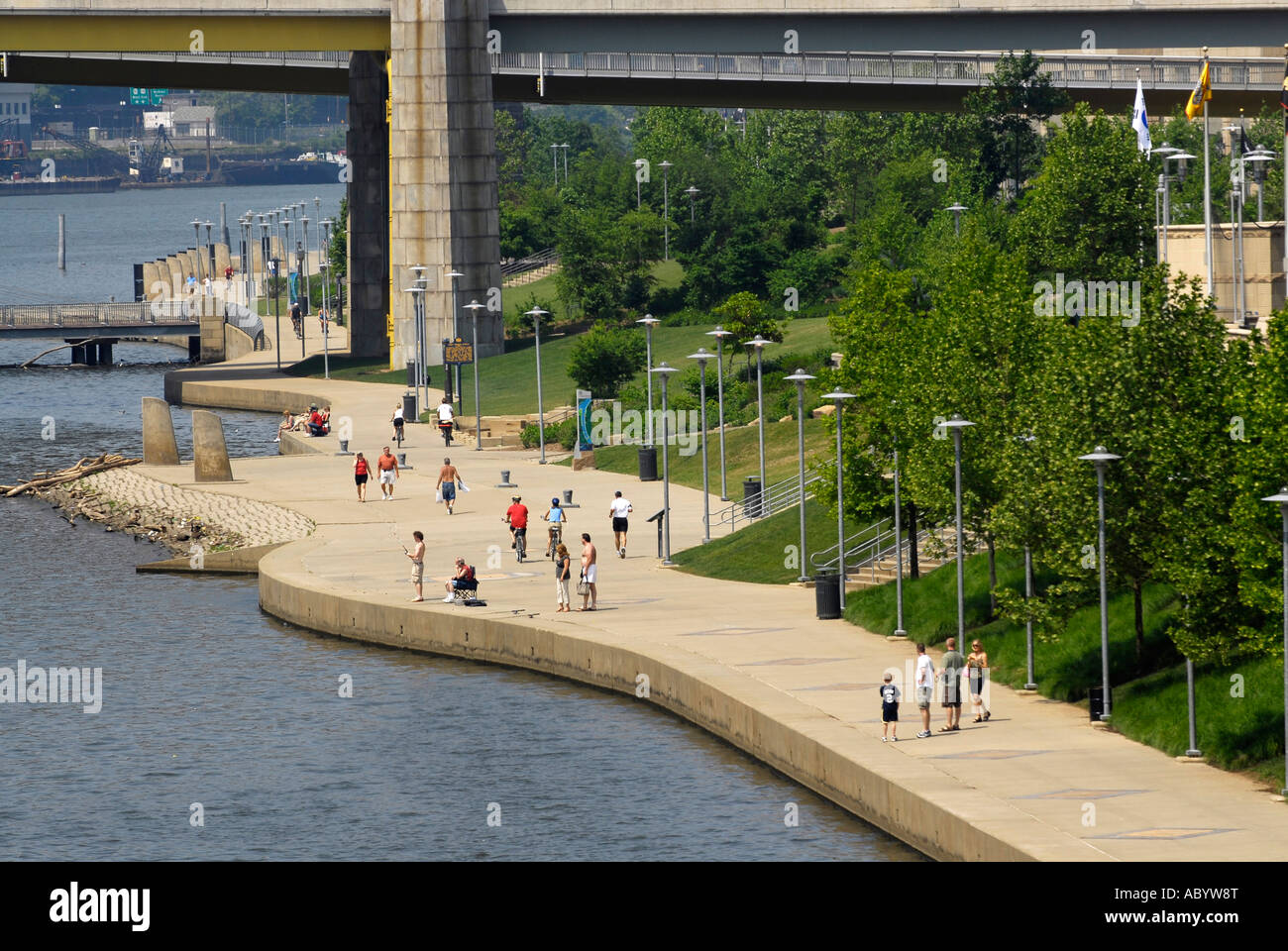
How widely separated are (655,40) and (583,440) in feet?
116

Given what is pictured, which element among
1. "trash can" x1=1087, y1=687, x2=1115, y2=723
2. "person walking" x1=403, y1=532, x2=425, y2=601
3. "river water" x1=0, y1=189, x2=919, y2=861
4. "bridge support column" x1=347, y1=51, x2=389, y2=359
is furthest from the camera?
"bridge support column" x1=347, y1=51, x2=389, y2=359

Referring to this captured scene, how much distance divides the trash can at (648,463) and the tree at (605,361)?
20.5 metres

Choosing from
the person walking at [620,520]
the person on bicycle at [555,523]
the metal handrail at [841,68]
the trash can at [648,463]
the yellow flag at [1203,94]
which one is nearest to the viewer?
the person on bicycle at [555,523]

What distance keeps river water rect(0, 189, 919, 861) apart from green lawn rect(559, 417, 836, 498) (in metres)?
16.0

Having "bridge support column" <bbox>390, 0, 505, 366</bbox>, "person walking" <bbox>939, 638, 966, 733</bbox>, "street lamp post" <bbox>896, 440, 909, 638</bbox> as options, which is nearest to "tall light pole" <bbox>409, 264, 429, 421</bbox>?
"bridge support column" <bbox>390, 0, 505, 366</bbox>

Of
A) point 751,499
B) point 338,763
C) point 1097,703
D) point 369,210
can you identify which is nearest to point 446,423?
point 751,499

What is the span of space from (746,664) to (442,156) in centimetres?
6754

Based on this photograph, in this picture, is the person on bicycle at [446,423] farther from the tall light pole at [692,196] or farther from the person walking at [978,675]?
the tall light pole at [692,196]

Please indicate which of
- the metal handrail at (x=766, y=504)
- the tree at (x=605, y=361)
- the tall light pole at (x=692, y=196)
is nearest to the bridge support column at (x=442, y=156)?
the tree at (x=605, y=361)

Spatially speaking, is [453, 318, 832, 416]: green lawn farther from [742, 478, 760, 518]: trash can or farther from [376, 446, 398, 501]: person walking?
[742, 478, 760, 518]: trash can

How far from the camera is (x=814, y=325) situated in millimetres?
100188

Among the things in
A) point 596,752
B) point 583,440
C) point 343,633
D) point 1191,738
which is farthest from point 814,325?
point 1191,738

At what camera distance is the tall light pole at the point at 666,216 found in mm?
125438

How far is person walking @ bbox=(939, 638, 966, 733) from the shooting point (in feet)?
125
